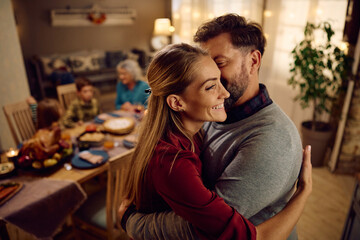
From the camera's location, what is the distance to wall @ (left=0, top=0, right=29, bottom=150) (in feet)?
10.3

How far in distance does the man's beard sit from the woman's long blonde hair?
198 mm

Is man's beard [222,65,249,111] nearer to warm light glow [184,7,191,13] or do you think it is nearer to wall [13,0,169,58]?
warm light glow [184,7,191,13]

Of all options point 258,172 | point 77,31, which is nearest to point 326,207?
point 258,172

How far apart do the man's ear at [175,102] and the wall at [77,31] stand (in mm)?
5952

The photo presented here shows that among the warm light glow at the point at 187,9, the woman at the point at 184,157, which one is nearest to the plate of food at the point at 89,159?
the woman at the point at 184,157

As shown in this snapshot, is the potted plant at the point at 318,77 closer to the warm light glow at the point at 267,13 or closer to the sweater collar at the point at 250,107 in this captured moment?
the warm light glow at the point at 267,13

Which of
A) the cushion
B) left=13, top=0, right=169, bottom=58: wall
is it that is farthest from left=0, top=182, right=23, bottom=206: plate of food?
left=13, top=0, right=169, bottom=58: wall

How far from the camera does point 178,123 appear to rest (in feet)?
3.28

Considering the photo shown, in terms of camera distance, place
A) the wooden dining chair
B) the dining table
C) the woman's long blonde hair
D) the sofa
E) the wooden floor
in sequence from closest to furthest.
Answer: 1. the woman's long blonde hair
2. the dining table
3. the wooden dining chair
4. the wooden floor
5. the sofa

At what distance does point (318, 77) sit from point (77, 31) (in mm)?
5751

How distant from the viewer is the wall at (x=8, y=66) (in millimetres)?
3127

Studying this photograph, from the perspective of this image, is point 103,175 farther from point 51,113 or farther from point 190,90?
point 190,90

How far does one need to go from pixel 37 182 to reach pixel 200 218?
55.4 inches

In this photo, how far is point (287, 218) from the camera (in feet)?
2.86
